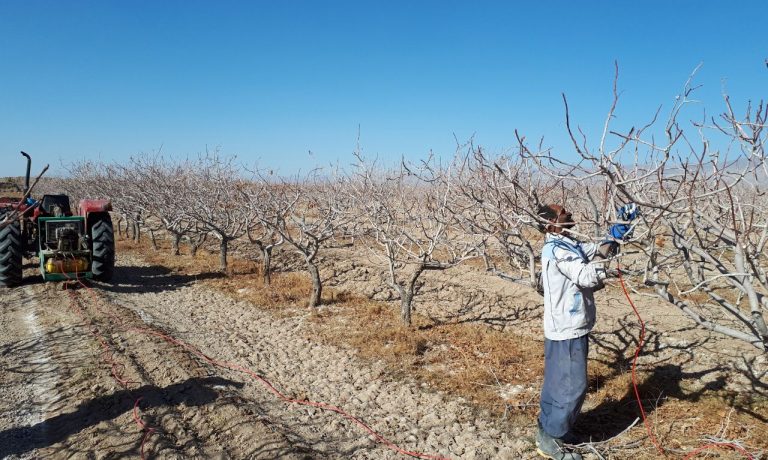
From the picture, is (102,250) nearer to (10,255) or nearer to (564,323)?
(10,255)

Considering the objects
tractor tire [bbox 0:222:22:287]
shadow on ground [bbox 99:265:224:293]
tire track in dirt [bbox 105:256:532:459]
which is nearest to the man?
tire track in dirt [bbox 105:256:532:459]

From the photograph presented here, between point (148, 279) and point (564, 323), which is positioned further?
point (148, 279)

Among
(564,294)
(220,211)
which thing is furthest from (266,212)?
(564,294)

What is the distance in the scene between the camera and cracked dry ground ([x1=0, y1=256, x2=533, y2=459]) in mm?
3412

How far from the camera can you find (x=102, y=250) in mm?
8234

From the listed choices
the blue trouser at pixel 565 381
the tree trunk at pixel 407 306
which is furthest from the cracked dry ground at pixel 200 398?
the tree trunk at pixel 407 306

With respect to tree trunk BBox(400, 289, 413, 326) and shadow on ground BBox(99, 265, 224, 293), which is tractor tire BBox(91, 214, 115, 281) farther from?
tree trunk BBox(400, 289, 413, 326)

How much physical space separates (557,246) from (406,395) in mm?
2097

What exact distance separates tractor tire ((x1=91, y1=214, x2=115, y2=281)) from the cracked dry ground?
1.70 m

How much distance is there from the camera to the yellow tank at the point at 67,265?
757 centimetres

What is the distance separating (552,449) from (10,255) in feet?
27.8

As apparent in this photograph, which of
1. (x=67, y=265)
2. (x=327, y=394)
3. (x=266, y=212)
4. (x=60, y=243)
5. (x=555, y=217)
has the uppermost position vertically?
(x=266, y=212)

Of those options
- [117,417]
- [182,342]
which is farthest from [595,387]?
[182,342]

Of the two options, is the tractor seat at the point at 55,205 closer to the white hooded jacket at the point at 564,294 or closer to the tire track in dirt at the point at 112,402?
the tire track in dirt at the point at 112,402
